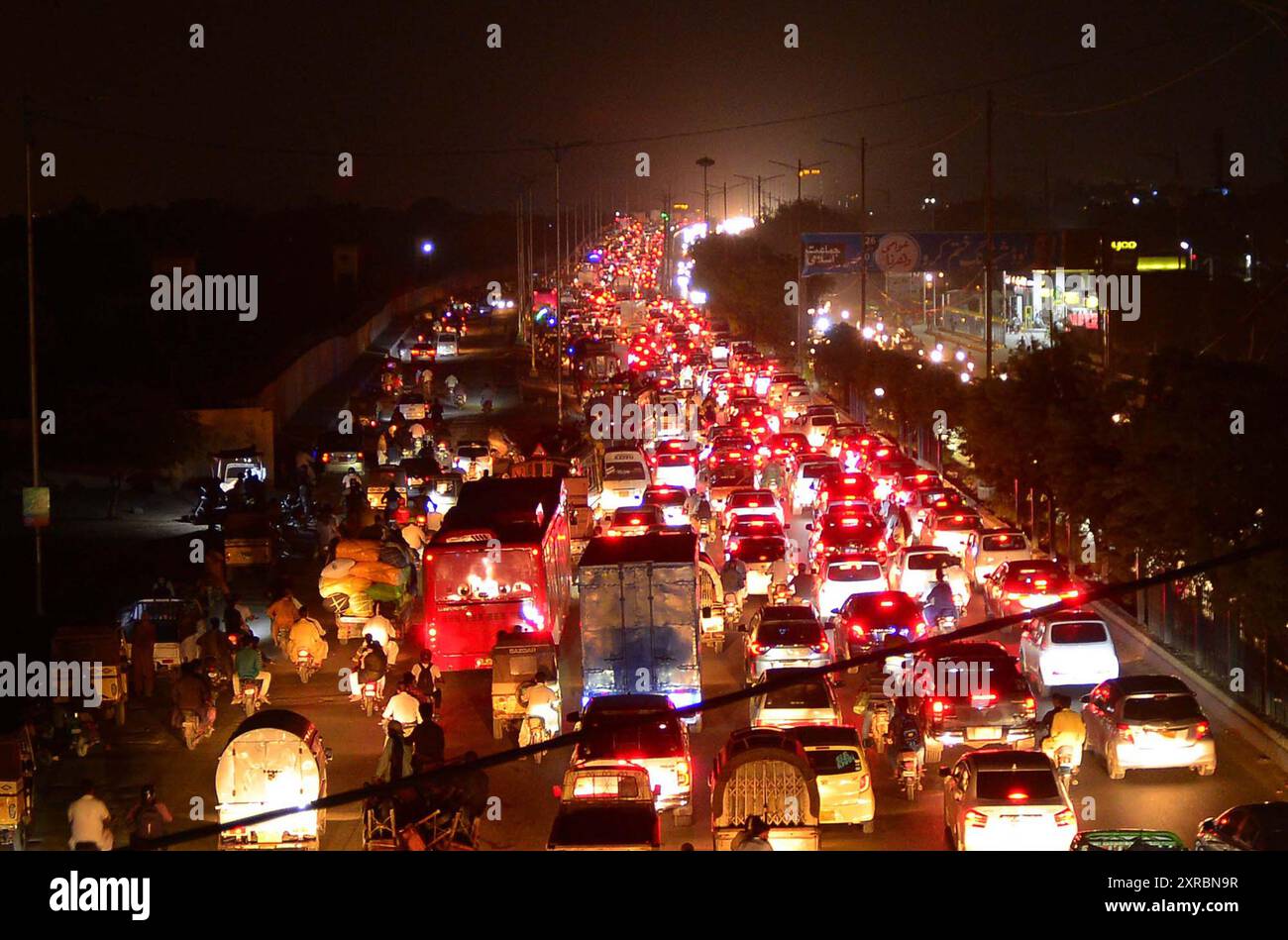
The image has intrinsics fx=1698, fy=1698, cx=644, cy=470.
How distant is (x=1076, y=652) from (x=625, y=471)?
66.8ft

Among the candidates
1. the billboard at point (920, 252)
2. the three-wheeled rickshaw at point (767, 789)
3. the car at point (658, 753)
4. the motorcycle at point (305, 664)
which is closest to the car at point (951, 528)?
the motorcycle at point (305, 664)

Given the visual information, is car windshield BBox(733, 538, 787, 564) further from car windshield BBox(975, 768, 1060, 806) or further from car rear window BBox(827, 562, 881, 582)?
car windshield BBox(975, 768, 1060, 806)

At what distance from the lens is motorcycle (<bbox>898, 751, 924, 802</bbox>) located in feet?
62.4

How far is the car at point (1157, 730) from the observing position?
63.0ft

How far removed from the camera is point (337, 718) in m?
23.9

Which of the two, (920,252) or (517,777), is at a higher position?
(920,252)

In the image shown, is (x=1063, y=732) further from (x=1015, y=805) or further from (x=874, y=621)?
(x=874, y=621)

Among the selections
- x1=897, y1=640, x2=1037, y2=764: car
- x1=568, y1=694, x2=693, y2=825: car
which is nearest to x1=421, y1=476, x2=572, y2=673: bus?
x1=897, y1=640, x2=1037, y2=764: car

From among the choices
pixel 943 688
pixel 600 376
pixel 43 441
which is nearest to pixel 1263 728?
pixel 943 688

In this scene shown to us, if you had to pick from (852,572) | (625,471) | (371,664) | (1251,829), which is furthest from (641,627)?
(625,471)

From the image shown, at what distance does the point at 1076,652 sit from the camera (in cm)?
2334

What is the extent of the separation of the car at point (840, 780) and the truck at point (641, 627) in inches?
210

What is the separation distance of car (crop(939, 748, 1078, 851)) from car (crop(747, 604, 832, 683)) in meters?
7.68
